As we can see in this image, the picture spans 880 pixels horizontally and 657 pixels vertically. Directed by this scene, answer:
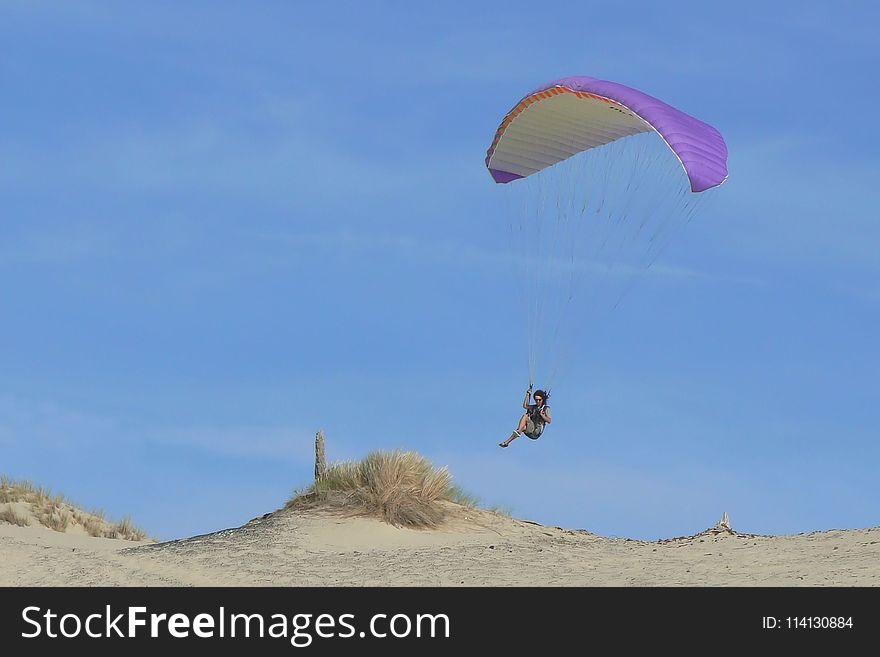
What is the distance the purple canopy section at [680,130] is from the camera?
1764 cm

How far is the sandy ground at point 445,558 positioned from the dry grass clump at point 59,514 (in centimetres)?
391

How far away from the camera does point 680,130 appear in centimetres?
1825

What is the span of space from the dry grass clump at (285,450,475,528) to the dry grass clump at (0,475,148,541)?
6.07 metres

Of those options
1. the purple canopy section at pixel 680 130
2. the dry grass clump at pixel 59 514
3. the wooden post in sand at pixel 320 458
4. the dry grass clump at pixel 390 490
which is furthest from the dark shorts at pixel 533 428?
the dry grass clump at pixel 59 514

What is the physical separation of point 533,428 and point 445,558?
7.82 feet

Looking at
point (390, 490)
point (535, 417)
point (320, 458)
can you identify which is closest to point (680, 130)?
point (535, 417)

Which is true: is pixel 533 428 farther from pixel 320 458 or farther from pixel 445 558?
pixel 320 458

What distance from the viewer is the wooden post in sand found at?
891 inches

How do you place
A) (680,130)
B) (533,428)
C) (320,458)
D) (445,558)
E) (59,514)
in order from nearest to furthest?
(680,130) < (445,558) < (533,428) < (320,458) < (59,514)
